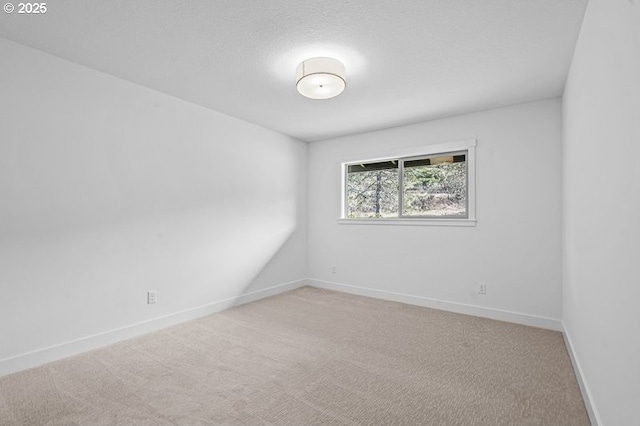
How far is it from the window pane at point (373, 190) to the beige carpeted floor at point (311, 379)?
182 cm

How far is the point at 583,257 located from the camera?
1976 mm

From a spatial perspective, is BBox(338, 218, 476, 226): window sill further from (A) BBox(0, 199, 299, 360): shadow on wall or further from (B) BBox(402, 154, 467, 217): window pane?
(A) BBox(0, 199, 299, 360): shadow on wall

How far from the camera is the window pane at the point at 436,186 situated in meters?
3.90

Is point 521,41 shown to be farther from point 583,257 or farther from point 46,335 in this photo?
point 46,335

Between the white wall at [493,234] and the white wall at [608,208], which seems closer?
the white wall at [608,208]

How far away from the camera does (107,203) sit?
2748mm

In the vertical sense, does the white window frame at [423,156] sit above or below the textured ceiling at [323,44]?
below

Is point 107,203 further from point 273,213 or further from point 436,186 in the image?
point 436,186

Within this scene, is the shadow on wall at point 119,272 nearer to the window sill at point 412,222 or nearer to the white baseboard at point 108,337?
the white baseboard at point 108,337

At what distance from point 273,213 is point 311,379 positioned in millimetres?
2719

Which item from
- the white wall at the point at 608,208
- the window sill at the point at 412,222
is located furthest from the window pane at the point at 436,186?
the white wall at the point at 608,208

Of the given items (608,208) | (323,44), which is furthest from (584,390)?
(323,44)

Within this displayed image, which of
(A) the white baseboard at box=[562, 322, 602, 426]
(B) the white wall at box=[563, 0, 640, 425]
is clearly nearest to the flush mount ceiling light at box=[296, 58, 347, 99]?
(B) the white wall at box=[563, 0, 640, 425]

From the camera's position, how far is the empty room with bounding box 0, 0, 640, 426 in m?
1.77
